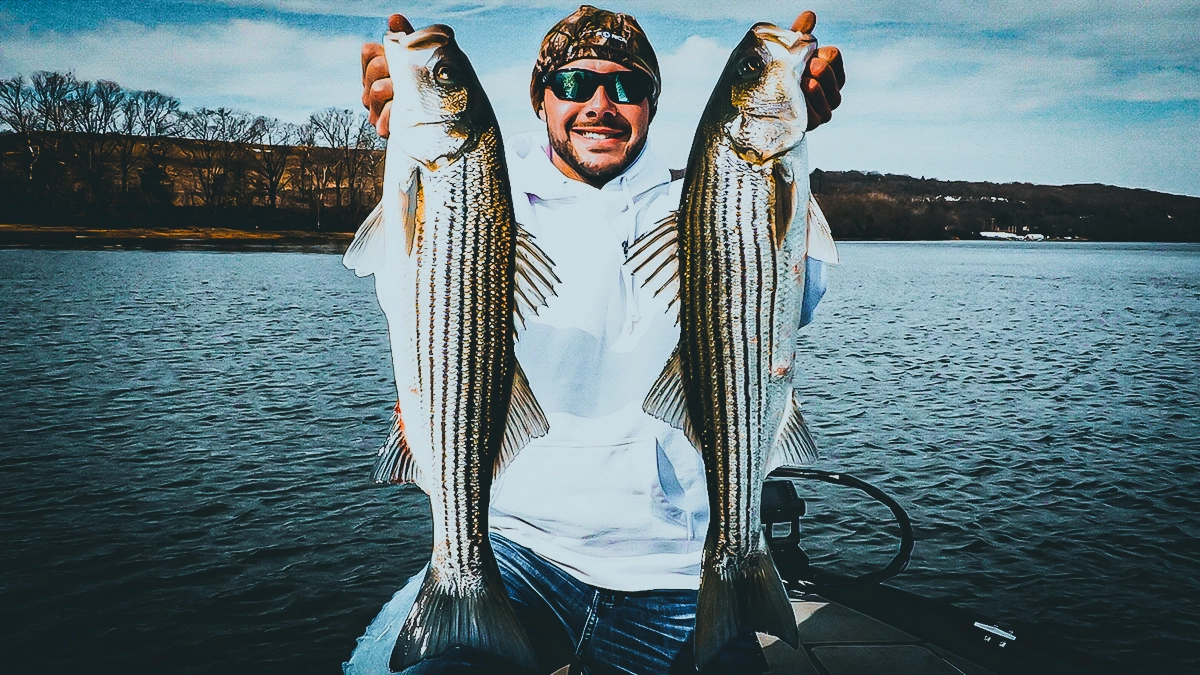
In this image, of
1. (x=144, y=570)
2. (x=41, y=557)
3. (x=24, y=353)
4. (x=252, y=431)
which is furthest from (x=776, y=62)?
(x=24, y=353)

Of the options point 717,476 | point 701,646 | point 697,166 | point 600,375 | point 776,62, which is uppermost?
point 776,62

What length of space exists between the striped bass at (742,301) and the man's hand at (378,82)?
116 centimetres

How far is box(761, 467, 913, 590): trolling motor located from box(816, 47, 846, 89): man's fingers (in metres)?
2.46

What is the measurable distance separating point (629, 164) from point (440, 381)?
1.82m

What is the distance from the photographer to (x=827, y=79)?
350 centimetres

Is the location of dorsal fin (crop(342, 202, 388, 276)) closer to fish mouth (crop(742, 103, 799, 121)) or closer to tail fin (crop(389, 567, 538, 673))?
tail fin (crop(389, 567, 538, 673))

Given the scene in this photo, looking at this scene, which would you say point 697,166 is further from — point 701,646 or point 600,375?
point 701,646

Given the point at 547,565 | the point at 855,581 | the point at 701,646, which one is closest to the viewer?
the point at 701,646

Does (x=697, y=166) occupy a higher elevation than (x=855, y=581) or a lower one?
higher

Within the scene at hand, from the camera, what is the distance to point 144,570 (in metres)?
13.6

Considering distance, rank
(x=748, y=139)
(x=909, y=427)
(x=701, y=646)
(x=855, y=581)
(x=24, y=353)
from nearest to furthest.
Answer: (x=748, y=139), (x=701, y=646), (x=855, y=581), (x=909, y=427), (x=24, y=353)

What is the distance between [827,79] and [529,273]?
56.5 inches

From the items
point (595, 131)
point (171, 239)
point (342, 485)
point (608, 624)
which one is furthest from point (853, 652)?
point (171, 239)

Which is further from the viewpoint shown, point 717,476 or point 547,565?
point 547,565
